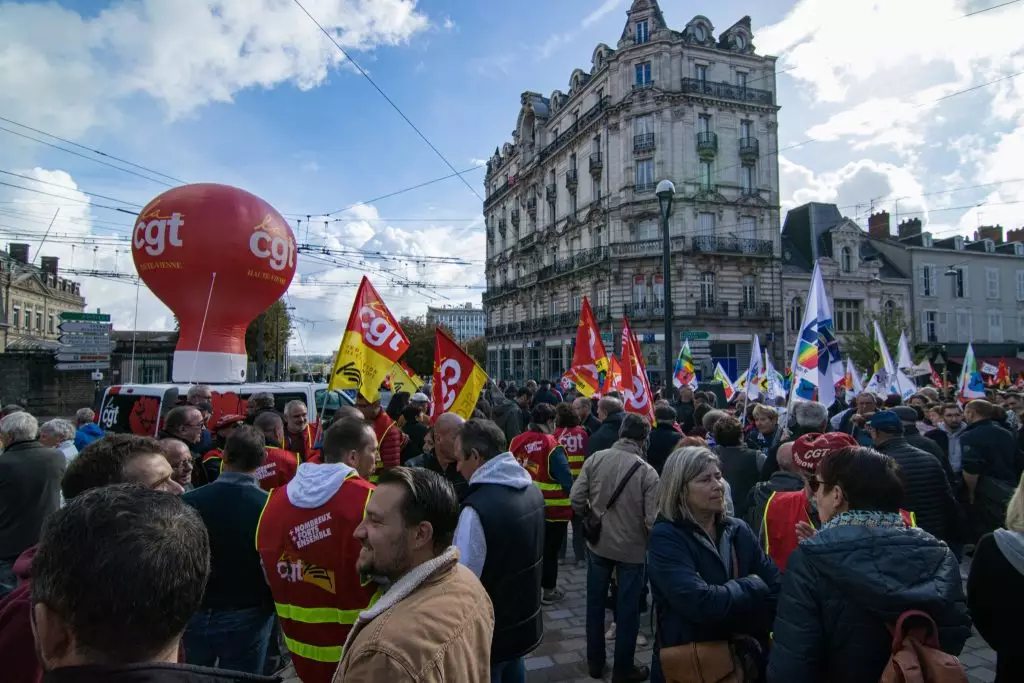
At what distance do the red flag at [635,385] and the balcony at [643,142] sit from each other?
31191 mm

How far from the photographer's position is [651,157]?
37625 millimetres

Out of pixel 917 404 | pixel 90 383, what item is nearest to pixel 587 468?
pixel 917 404

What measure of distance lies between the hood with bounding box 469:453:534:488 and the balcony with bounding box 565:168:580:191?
4244cm

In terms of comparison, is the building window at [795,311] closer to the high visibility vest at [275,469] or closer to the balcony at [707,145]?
the balcony at [707,145]

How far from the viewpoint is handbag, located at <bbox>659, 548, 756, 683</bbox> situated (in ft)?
8.36

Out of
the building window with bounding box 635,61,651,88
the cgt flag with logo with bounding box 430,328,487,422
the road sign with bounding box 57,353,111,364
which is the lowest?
the cgt flag with logo with bounding box 430,328,487,422

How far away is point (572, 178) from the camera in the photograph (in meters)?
43.8

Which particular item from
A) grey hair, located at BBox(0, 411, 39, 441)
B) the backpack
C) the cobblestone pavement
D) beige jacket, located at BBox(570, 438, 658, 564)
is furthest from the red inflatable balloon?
the backpack

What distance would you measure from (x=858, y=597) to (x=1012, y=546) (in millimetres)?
758

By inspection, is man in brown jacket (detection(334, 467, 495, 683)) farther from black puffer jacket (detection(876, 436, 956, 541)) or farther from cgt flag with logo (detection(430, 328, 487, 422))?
cgt flag with logo (detection(430, 328, 487, 422))

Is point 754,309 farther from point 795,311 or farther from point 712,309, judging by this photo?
point 795,311

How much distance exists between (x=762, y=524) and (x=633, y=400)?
204 inches

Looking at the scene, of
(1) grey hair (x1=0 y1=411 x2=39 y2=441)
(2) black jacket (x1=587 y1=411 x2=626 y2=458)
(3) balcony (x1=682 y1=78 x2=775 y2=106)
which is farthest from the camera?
(3) balcony (x1=682 y1=78 x2=775 y2=106)

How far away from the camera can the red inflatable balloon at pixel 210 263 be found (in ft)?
35.9
